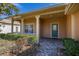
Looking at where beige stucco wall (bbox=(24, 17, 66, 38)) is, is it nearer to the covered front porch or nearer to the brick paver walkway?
the covered front porch

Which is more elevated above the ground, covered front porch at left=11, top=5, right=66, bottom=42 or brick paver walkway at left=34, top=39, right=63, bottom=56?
covered front porch at left=11, top=5, right=66, bottom=42

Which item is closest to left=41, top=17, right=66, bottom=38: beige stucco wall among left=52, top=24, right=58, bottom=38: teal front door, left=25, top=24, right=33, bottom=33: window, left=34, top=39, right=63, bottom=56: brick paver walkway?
left=52, top=24, right=58, bottom=38: teal front door

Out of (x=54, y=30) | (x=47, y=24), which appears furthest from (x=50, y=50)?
(x=47, y=24)

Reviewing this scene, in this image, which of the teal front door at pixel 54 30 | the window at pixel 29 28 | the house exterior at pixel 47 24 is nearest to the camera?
the house exterior at pixel 47 24

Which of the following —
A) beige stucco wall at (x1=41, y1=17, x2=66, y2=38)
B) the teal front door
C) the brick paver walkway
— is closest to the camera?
the brick paver walkway

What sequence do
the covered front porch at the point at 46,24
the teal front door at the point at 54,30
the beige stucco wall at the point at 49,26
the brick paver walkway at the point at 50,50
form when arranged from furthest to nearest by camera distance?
the teal front door at the point at 54,30 → the beige stucco wall at the point at 49,26 → the covered front porch at the point at 46,24 → the brick paver walkway at the point at 50,50

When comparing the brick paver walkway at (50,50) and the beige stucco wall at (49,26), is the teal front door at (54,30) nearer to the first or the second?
the beige stucco wall at (49,26)

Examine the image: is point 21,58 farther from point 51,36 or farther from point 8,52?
point 51,36

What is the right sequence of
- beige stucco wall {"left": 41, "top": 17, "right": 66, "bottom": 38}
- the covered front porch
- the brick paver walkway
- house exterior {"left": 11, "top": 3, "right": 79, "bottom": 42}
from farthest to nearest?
beige stucco wall {"left": 41, "top": 17, "right": 66, "bottom": 38}
the covered front porch
house exterior {"left": 11, "top": 3, "right": 79, "bottom": 42}
the brick paver walkway

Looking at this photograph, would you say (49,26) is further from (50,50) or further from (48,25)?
(50,50)

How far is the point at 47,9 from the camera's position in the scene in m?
10.0

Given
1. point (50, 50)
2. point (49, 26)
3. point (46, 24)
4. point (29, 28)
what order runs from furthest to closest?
point (29, 28) → point (46, 24) → point (49, 26) → point (50, 50)

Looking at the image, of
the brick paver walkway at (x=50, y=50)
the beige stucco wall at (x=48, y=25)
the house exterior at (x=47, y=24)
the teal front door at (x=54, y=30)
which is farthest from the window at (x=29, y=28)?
the brick paver walkway at (x=50, y=50)

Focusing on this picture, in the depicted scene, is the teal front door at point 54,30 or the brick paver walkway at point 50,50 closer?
the brick paver walkway at point 50,50
